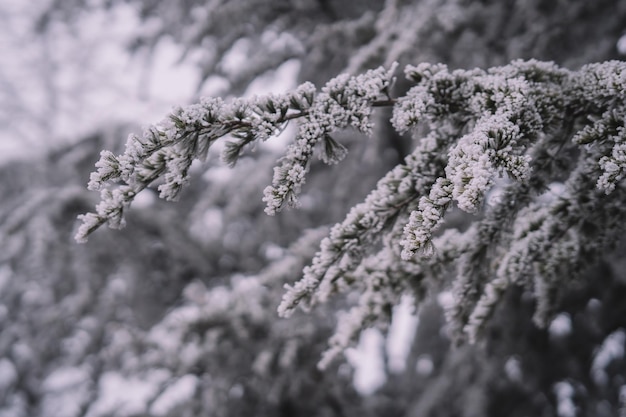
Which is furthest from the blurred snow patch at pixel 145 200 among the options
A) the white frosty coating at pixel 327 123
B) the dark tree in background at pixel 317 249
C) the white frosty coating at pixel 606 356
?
the white frosty coating at pixel 606 356

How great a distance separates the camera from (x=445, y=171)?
1.09 meters

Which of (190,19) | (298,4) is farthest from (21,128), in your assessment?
(298,4)

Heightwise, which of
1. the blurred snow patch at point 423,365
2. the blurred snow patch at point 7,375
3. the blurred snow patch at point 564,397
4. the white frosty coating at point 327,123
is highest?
the blurred snow patch at point 7,375

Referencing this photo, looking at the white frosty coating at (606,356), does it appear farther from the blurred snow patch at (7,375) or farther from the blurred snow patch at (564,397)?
the blurred snow patch at (7,375)

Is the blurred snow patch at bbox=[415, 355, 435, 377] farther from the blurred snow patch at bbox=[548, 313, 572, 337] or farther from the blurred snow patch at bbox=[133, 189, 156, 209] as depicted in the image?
the blurred snow patch at bbox=[133, 189, 156, 209]

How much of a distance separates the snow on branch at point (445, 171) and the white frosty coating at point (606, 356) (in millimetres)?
1868

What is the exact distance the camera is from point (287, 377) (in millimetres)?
2768

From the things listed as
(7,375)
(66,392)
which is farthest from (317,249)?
(7,375)

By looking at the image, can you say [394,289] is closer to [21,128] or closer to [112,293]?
[112,293]

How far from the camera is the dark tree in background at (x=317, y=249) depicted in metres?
1.52

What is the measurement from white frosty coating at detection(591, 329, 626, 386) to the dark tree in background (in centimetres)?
1

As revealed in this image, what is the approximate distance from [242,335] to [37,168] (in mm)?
2825

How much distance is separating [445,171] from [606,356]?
2.68 m

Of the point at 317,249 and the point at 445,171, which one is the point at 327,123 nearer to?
the point at 445,171
